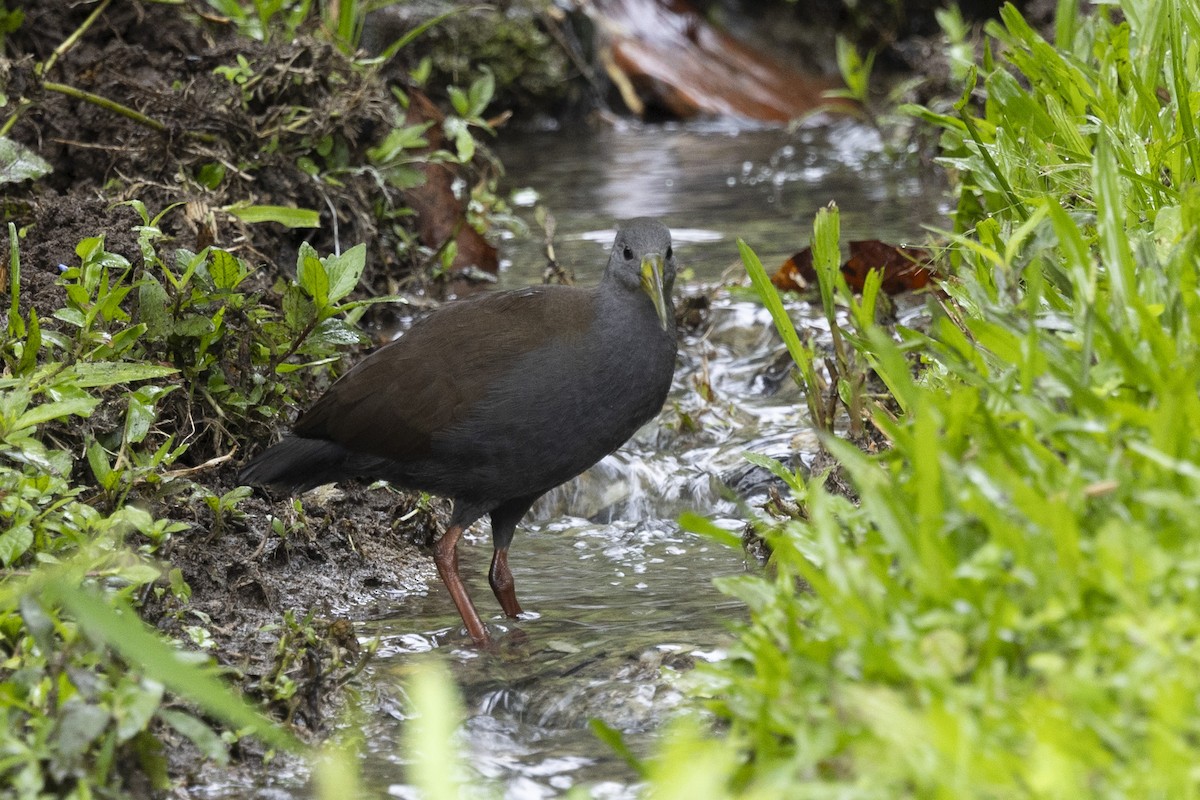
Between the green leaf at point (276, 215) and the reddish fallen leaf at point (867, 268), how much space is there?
2084 mm

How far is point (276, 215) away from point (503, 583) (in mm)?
1631

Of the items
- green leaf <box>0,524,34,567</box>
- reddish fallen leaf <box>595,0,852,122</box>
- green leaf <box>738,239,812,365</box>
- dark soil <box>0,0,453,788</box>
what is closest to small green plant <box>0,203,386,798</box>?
green leaf <box>0,524,34,567</box>

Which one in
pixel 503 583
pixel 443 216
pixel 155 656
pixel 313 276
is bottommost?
pixel 503 583

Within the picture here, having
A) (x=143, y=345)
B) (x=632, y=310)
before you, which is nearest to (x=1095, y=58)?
(x=632, y=310)

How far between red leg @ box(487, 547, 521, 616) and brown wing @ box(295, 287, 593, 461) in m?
0.45

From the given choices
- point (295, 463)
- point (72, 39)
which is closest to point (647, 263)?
point (295, 463)

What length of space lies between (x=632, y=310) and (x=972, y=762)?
230 cm

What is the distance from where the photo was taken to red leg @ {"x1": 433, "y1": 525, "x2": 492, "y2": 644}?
3.99 meters

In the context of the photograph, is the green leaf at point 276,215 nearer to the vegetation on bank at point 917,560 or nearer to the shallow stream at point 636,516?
the vegetation on bank at point 917,560

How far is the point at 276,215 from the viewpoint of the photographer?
4.96 meters

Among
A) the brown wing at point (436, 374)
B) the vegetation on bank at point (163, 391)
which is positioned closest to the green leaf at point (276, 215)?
the vegetation on bank at point (163, 391)

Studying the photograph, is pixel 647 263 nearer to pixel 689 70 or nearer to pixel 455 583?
pixel 455 583

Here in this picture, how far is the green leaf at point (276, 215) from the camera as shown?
497cm

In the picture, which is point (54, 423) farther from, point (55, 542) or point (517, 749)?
point (517, 749)
